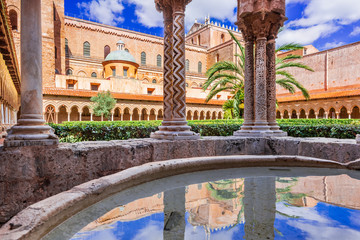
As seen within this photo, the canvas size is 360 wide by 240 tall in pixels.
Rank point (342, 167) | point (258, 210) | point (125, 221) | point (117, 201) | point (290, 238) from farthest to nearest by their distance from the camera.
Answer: point (342, 167) < point (117, 201) < point (258, 210) < point (125, 221) < point (290, 238)

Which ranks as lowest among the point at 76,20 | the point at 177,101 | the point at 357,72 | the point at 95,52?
the point at 177,101

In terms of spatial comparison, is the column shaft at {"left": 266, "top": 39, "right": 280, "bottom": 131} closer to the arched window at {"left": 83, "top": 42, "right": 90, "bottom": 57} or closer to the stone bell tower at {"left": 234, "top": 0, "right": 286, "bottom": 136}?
the stone bell tower at {"left": 234, "top": 0, "right": 286, "bottom": 136}

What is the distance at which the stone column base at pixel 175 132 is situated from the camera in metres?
3.35

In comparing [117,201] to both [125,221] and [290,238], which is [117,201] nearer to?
[125,221]

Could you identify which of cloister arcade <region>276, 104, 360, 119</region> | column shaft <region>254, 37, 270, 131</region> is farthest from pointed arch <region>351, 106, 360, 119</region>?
column shaft <region>254, 37, 270, 131</region>

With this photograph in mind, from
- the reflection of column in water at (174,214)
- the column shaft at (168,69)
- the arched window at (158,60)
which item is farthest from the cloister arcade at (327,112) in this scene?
the reflection of column in water at (174,214)

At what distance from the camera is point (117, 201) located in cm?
189

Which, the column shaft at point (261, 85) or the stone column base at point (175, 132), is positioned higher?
the column shaft at point (261, 85)

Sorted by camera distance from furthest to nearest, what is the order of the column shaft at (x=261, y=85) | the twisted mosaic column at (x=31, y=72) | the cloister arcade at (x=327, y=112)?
the cloister arcade at (x=327, y=112), the column shaft at (x=261, y=85), the twisted mosaic column at (x=31, y=72)

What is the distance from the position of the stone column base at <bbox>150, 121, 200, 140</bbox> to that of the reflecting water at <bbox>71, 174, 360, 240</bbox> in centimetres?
114

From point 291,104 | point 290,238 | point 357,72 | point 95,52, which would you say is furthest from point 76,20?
point 290,238

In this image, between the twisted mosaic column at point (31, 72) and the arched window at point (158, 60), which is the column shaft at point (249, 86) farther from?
the arched window at point (158, 60)

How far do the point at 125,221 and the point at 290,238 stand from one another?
3.24 feet

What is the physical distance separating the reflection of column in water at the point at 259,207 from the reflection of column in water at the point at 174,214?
393 mm
